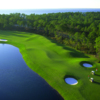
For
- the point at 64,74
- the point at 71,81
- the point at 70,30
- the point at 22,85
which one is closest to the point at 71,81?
the point at 71,81

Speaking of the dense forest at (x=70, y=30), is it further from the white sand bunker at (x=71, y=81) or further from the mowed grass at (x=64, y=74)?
the white sand bunker at (x=71, y=81)

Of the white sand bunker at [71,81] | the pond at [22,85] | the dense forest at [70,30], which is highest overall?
the dense forest at [70,30]

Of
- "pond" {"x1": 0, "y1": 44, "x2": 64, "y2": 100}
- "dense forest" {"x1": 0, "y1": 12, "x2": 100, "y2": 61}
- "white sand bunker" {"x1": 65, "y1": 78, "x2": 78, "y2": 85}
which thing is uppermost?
"dense forest" {"x1": 0, "y1": 12, "x2": 100, "y2": 61}

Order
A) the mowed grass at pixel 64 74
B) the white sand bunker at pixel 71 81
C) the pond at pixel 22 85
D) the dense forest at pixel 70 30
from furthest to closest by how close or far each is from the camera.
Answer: the dense forest at pixel 70 30, the white sand bunker at pixel 71 81, the mowed grass at pixel 64 74, the pond at pixel 22 85

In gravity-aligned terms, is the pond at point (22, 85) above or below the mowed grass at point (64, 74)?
below

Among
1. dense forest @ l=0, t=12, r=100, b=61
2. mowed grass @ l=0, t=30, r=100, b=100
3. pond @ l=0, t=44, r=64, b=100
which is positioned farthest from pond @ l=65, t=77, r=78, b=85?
dense forest @ l=0, t=12, r=100, b=61

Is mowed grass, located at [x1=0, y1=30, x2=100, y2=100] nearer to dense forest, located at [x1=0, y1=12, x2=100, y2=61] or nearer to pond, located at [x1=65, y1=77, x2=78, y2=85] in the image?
pond, located at [x1=65, y1=77, x2=78, y2=85]

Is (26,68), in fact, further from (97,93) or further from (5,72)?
(97,93)

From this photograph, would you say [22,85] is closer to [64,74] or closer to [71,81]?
[64,74]

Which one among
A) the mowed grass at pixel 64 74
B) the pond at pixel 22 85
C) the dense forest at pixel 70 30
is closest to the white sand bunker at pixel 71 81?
the mowed grass at pixel 64 74

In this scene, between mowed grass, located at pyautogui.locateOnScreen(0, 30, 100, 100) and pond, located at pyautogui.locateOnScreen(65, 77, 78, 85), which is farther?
pond, located at pyautogui.locateOnScreen(65, 77, 78, 85)
